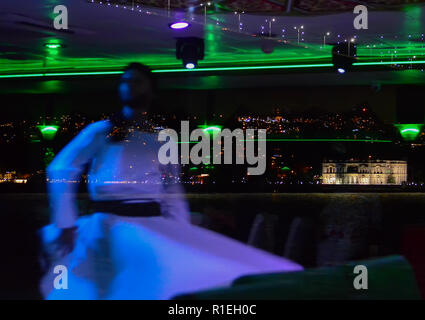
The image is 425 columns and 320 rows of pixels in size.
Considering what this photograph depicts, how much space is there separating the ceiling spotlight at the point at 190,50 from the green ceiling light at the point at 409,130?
4015mm

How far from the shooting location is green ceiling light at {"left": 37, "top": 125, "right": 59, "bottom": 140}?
6.72 meters

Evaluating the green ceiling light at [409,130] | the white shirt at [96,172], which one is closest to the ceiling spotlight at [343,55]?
the green ceiling light at [409,130]

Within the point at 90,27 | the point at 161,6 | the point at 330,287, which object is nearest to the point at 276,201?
the point at 90,27

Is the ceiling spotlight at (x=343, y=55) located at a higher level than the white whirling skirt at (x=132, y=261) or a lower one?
higher

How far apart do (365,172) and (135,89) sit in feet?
30.1

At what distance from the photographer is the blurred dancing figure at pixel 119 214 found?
243cm

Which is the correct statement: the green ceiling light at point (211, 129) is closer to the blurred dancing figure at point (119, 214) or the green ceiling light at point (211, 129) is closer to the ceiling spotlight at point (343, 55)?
the ceiling spotlight at point (343, 55)

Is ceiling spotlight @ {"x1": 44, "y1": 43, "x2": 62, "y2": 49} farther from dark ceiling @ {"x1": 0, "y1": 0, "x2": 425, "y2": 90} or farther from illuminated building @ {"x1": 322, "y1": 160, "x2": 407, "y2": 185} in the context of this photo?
illuminated building @ {"x1": 322, "y1": 160, "x2": 407, "y2": 185}

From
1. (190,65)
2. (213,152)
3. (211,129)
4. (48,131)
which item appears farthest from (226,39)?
(48,131)

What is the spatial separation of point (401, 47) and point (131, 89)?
18.5 ft

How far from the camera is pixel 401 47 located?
729 cm

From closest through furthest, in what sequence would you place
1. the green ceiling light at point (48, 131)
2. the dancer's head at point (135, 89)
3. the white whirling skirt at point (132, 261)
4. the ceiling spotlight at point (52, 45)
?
the dancer's head at point (135, 89), the white whirling skirt at point (132, 261), the green ceiling light at point (48, 131), the ceiling spotlight at point (52, 45)

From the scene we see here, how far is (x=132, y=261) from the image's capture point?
2508 mm

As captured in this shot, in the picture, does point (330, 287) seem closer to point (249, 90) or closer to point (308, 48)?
point (308, 48)
